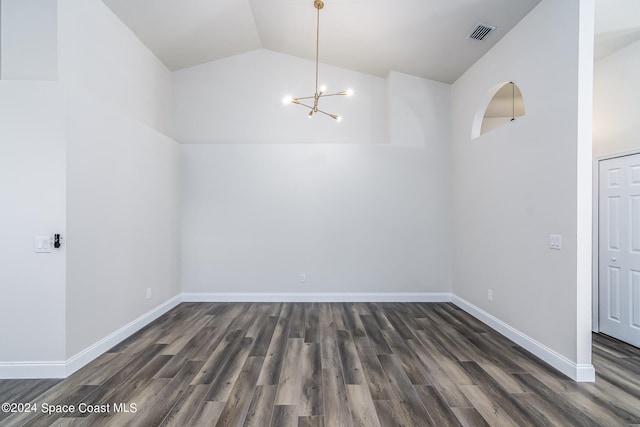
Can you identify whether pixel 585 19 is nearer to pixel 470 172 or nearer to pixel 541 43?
pixel 541 43

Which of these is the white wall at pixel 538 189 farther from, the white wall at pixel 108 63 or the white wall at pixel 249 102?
the white wall at pixel 108 63

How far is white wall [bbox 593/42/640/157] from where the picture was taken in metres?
2.93

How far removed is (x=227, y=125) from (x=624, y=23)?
5.02 m

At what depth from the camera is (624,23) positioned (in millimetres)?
2727

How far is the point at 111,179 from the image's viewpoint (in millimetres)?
2828

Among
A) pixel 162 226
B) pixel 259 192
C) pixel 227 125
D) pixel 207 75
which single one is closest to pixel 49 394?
pixel 162 226

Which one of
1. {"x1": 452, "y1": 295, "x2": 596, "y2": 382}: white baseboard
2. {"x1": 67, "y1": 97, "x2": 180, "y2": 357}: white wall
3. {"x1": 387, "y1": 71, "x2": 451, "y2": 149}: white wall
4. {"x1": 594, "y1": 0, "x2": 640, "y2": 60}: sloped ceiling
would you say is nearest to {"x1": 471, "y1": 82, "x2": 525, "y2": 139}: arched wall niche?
{"x1": 387, "y1": 71, "x2": 451, "y2": 149}: white wall

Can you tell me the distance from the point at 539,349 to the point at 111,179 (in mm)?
4658

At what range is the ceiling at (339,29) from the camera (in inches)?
118

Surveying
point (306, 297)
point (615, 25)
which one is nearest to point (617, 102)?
point (615, 25)

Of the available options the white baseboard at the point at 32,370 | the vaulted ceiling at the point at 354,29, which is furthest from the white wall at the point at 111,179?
the vaulted ceiling at the point at 354,29

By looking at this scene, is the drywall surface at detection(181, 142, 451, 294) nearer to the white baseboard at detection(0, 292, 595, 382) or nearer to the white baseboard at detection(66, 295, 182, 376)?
the white baseboard at detection(0, 292, 595, 382)

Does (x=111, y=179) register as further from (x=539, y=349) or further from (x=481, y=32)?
(x=539, y=349)

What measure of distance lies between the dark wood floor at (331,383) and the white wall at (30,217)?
36cm
